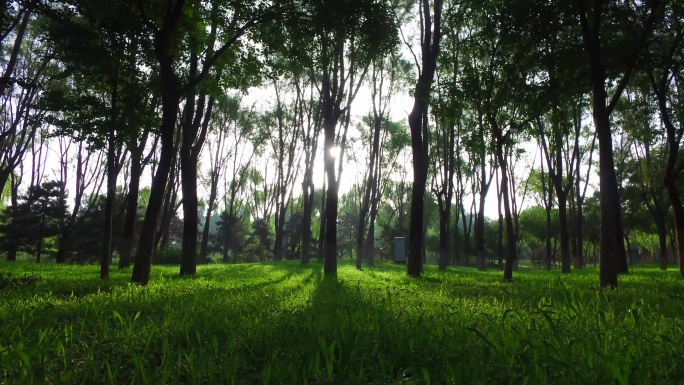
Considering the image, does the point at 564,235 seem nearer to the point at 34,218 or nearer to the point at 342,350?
the point at 342,350

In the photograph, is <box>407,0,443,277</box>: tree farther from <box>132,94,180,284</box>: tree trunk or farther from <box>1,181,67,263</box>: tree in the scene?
<box>1,181,67,263</box>: tree

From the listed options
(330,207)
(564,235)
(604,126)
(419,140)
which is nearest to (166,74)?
(330,207)

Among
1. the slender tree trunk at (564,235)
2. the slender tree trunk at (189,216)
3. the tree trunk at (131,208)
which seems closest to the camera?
A: the slender tree trunk at (189,216)

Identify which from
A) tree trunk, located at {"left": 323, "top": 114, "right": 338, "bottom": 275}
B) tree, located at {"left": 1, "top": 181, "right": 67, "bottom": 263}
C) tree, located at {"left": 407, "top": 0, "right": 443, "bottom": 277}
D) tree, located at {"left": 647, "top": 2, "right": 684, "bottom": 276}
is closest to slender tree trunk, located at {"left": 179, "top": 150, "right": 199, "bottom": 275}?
tree trunk, located at {"left": 323, "top": 114, "right": 338, "bottom": 275}

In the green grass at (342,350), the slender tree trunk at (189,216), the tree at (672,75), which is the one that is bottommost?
the green grass at (342,350)

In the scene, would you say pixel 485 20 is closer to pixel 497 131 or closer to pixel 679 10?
pixel 497 131

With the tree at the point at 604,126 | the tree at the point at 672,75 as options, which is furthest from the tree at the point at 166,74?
the tree at the point at 672,75

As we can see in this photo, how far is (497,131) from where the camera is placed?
1416 cm

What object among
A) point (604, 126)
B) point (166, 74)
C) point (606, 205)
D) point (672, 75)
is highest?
point (672, 75)

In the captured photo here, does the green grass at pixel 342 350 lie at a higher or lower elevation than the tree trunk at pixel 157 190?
lower

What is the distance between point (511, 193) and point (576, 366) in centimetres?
3508

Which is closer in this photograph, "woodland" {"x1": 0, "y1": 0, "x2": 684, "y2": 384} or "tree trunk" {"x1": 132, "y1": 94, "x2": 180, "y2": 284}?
"woodland" {"x1": 0, "y1": 0, "x2": 684, "y2": 384}

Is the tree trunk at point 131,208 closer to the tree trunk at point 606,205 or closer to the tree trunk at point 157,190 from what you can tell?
the tree trunk at point 157,190

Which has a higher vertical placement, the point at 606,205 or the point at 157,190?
the point at 157,190
